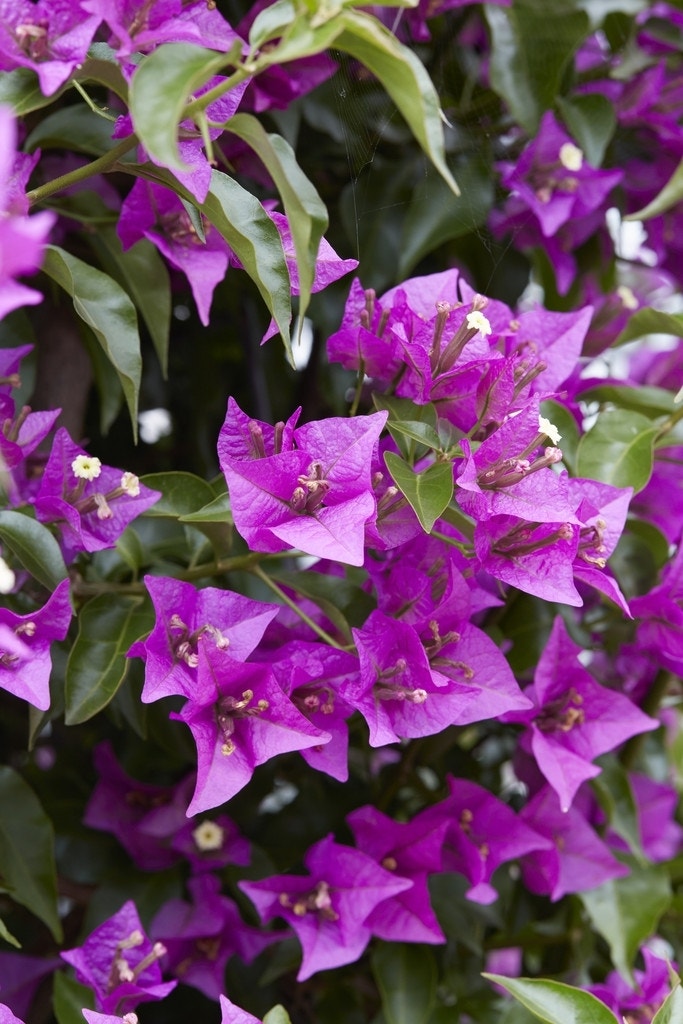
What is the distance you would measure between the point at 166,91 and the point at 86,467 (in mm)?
229

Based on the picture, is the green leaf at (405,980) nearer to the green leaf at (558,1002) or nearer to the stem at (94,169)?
the green leaf at (558,1002)

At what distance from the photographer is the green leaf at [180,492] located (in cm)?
65

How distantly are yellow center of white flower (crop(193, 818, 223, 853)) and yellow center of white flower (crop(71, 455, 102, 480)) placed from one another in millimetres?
275

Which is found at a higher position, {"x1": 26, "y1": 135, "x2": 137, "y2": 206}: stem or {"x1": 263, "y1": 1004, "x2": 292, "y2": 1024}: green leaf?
{"x1": 26, "y1": 135, "x2": 137, "y2": 206}: stem

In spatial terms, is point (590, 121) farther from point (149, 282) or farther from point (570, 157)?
point (149, 282)

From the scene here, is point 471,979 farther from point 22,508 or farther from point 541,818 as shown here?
point 22,508

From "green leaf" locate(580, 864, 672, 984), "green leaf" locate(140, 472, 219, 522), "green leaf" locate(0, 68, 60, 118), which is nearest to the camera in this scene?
"green leaf" locate(0, 68, 60, 118)

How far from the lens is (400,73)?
0.46 m

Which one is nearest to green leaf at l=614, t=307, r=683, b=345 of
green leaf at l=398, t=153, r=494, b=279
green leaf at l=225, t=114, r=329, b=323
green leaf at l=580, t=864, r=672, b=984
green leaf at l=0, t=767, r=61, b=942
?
green leaf at l=398, t=153, r=494, b=279

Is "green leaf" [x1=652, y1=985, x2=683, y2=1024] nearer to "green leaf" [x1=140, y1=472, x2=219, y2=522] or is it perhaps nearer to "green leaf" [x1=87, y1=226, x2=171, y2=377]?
"green leaf" [x1=140, y1=472, x2=219, y2=522]

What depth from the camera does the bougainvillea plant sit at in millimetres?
548

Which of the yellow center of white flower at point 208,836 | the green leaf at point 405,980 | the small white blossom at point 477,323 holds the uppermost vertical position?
the small white blossom at point 477,323

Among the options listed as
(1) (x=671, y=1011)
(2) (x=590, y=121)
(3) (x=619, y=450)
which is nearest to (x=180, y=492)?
(3) (x=619, y=450)

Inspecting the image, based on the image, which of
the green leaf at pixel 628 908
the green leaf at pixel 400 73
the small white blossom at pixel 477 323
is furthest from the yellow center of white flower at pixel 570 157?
the green leaf at pixel 628 908
